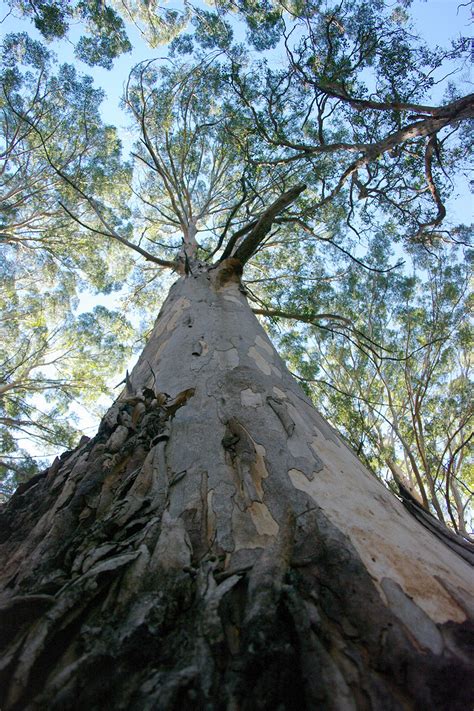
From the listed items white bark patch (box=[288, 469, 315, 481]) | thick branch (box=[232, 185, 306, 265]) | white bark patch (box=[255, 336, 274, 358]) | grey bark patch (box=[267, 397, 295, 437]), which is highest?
thick branch (box=[232, 185, 306, 265])

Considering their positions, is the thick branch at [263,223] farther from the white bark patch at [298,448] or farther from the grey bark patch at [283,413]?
the white bark patch at [298,448]

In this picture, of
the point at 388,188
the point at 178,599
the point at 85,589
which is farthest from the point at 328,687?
the point at 388,188

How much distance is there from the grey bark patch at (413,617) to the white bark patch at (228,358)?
109cm

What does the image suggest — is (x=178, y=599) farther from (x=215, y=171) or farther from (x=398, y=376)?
(x=215, y=171)

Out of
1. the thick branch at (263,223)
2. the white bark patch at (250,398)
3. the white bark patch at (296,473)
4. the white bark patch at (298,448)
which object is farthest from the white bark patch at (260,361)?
the thick branch at (263,223)

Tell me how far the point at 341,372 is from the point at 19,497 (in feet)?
26.2

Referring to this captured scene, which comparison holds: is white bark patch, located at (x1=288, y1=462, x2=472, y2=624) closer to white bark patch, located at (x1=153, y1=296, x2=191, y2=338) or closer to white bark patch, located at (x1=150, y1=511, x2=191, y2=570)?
white bark patch, located at (x1=150, y1=511, x2=191, y2=570)

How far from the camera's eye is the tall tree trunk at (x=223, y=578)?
0.71m

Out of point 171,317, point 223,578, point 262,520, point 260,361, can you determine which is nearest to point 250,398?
point 260,361

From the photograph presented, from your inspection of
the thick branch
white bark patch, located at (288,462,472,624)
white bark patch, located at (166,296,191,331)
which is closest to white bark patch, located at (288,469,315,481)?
white bark patch, located at (288,462,472,624)

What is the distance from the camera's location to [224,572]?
91 centimetres

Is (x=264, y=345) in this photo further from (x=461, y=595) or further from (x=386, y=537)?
(x=461, y=595)

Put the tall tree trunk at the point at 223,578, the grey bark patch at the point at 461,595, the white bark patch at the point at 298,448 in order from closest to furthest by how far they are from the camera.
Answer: the tall tree trunk at the point at 223,578
the grey bark patch at the point at 461,595
the white bark patch at the point at 298,448

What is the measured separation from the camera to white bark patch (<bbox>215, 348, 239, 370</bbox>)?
186 centimetres
